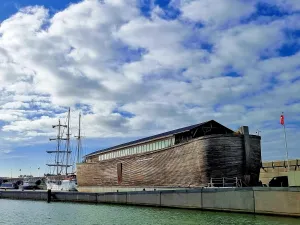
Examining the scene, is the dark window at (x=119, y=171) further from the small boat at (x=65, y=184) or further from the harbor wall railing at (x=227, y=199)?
the small boat at (x=65, y=184)

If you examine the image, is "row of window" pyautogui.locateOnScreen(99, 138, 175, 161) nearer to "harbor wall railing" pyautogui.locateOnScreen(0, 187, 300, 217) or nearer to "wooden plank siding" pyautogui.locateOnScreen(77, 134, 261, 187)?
"wooden plank siding" pyautogui.locateOnScreen(77, 134, 261, 187)

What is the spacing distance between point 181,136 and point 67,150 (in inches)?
3048

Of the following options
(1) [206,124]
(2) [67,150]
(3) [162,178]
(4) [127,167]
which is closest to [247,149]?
(1) [206,124]

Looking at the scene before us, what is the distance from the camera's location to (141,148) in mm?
56969

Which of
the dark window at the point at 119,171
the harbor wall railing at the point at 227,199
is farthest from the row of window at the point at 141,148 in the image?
the harbor wall railing at the point at 227,199

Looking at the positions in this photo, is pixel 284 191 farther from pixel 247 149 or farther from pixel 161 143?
pixel 161 143

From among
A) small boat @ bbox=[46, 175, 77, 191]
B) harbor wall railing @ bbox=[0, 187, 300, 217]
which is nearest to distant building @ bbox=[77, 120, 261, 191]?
harbor wall railing @ bbox=[0, 187, 300, 217]

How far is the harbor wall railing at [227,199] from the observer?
2884 centimetres

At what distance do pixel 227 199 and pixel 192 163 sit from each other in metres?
10.3

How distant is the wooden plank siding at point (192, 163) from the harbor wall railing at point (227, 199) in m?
4.29

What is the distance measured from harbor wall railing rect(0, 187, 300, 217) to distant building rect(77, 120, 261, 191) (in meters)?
4.31

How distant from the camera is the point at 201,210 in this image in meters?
36.6

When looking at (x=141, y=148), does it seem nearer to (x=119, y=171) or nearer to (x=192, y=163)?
(x=119, y=171)

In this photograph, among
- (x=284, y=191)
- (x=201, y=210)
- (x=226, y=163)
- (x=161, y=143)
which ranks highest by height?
(x=161, y=143)
